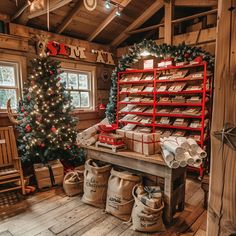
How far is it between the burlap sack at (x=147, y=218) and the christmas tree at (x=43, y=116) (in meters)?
1.87

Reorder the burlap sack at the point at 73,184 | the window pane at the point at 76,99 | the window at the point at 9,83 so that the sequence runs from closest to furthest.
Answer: the burlap sack at the point at 73,184 < the window at the point at 9,83 < the window pane at the point at 76,99

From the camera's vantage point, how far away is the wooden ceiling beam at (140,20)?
432cm

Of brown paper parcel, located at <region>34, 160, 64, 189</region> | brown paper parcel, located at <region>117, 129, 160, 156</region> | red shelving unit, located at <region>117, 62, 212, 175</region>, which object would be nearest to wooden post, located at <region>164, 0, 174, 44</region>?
red shelving unit, located at <region>117, 62, 212, 175</region>

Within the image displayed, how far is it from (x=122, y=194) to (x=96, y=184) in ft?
1.30

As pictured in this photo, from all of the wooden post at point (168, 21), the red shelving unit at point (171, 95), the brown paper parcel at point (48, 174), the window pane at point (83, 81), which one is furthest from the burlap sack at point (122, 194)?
the wooden post at point (168, 21)

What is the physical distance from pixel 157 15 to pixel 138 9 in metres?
0.73

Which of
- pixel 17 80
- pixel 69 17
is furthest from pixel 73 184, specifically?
pixel 69 17

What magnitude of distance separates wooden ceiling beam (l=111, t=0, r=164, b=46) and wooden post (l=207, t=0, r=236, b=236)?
13.4ft

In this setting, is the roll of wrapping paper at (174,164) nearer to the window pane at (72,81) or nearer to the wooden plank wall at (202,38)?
the wooden plank wall at (202,38)

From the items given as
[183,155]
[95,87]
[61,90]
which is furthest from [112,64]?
[183,155]

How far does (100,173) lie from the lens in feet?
7.93

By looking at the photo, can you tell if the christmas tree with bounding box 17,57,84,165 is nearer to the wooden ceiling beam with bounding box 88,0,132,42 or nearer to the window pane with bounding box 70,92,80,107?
the window pane with bounding box 70,92,80,107

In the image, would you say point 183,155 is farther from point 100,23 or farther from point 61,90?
point 100,23

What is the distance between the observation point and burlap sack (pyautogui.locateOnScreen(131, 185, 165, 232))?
6.39 feet
